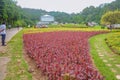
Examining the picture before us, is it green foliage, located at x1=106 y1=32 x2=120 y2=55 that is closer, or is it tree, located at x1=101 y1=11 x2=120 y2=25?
green foliage, located at x1=106 y1=32 x2=120 y2=55

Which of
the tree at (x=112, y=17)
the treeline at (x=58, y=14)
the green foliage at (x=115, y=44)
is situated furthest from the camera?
the tree at (x=112, y=17)

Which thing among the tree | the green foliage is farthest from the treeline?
the green foliage

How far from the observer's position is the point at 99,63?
11.4 meters

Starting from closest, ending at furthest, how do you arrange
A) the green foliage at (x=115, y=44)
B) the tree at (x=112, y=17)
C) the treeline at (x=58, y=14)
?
the green foliage at (x=115, y=44)
the treeline at (x=58, y=14)
the tree at (x=112, y=17)

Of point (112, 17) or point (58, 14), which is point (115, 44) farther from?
point (58, 14)

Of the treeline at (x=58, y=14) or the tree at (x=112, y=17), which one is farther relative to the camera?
the tree at (x=112, y=17)

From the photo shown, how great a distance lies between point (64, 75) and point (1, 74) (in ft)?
10.3

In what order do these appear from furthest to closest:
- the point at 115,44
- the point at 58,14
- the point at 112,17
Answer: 1. the point at 58,14
2. the point at 112,17
3. the point at 115,44

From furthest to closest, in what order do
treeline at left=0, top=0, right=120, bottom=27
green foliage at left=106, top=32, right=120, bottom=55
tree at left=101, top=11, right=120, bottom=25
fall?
tree at left=101, top=11, right=120, bottom=25, treeline at left=0, top=0, right=120, bottom=27, green foliage at left=106, top=32, right=120, bottom=55

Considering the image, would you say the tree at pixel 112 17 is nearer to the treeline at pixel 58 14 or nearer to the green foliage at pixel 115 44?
the treeline at pixel 58 14

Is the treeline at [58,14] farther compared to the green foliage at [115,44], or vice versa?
the treeline at [58,14]

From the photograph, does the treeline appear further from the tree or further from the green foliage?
the green foliage

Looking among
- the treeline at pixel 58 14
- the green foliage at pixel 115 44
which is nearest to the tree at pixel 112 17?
the treeline at pixel 58 14

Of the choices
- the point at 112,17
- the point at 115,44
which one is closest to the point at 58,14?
the point at 112,17
